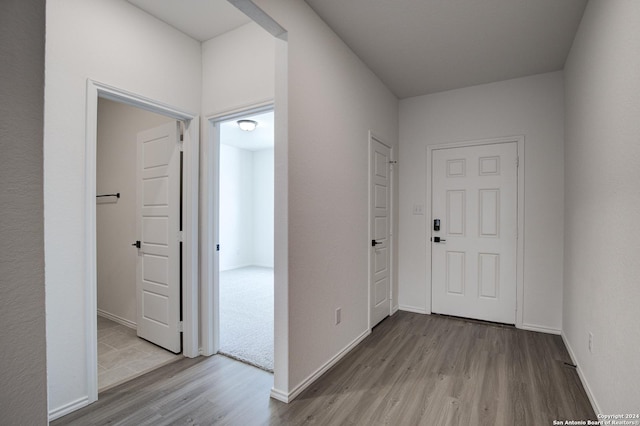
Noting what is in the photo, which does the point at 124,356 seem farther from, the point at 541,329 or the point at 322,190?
the point at 541,329

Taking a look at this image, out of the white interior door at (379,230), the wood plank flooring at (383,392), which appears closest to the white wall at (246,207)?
the white interior door at (379,230)

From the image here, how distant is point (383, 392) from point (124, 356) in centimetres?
229

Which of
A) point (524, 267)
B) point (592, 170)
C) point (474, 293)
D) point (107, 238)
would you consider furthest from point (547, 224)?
point (107, 238)

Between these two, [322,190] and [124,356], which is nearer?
[322,190]

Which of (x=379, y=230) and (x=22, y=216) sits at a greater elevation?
(x=22, y=216)

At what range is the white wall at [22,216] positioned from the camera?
31.3 inches

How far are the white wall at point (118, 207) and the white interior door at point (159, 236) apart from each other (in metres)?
0.40

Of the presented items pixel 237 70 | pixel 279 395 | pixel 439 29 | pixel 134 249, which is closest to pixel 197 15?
pixel 237 70

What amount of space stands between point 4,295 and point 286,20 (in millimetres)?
2058

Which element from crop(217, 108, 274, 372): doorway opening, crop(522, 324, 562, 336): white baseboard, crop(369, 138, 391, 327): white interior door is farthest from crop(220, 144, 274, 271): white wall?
crop(522, 324, 562, 336): white baseboard

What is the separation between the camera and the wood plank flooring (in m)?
1.93

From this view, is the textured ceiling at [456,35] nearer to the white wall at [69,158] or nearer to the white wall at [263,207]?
the white wall at [69,158]

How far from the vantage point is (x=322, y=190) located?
2473 mm

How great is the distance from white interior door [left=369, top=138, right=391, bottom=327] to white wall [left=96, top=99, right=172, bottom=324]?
2.44 meters
